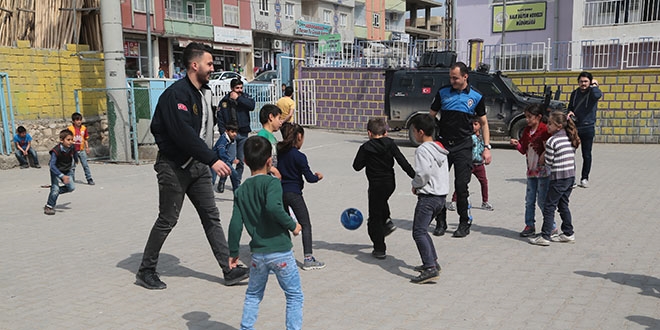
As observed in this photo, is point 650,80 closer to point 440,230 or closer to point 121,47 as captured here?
point 440,230

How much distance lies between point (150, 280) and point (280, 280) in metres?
1.80

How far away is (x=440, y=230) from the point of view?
6.55m

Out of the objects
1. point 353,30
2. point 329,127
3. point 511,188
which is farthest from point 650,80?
point 353,30

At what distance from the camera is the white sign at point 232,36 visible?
3766 centimetres

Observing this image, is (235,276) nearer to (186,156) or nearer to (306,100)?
(186,156)

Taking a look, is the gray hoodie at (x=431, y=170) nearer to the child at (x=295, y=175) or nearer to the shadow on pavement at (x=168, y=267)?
the child at (x=295, y=175)

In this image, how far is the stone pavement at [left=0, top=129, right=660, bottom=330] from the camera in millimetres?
4227

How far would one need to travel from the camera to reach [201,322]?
13.7 ft

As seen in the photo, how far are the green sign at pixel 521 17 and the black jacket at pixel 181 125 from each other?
87.8 ft

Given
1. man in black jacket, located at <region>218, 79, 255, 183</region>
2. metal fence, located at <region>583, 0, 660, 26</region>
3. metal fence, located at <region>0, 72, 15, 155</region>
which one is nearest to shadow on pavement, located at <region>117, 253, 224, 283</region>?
man in black jacket, located at <region>218, 79, 255, 183</region>

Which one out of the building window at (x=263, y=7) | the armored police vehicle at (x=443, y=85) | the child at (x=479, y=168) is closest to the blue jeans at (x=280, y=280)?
the child at (x=479, y=168)

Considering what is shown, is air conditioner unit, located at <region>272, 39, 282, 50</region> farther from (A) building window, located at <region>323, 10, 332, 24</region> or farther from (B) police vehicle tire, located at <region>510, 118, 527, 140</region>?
(B) police vehicle tire, located at <region>510, 118, 527, 140</region>

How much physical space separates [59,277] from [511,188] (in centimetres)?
707

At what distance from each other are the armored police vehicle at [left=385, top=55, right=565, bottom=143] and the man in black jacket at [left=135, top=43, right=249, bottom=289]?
35.1 feet
